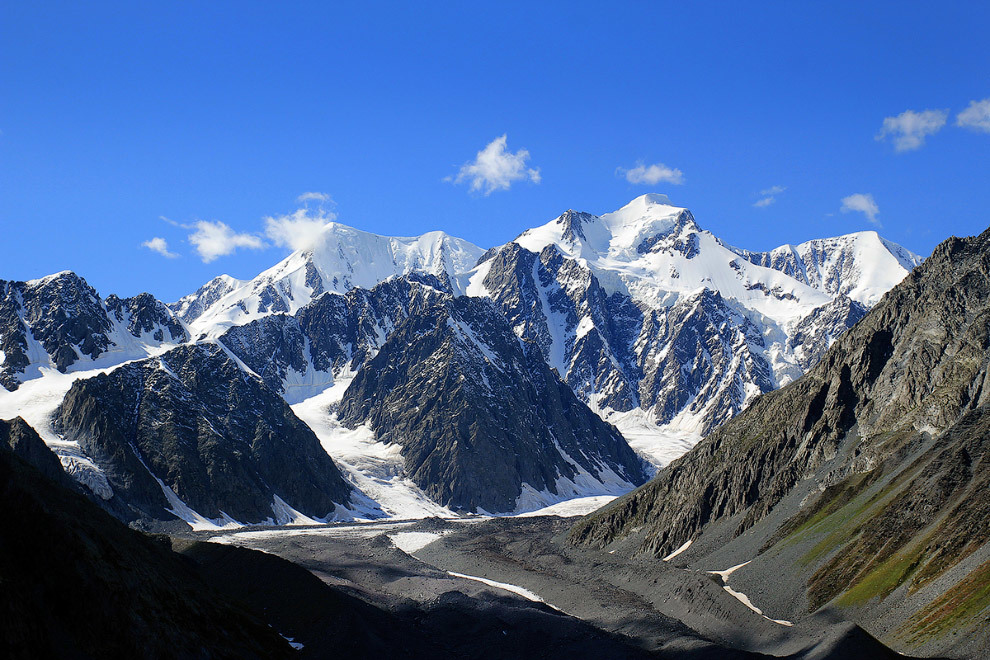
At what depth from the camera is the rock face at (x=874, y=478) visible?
83938 millimetres

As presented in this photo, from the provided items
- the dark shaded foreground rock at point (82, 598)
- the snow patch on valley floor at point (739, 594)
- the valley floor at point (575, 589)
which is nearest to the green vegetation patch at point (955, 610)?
the valley floor at point (575, 589)

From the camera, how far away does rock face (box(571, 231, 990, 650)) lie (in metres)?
83.9

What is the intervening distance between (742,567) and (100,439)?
147 metres

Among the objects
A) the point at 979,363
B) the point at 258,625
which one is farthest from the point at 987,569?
the point at 258,625

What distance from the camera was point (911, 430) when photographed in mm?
118375

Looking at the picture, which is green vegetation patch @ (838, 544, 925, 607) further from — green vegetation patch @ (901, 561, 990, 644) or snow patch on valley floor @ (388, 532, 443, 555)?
snow patch on valley floor @ (388, 532, 443, 555)

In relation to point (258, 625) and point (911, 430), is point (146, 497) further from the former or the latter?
point (911, 430)

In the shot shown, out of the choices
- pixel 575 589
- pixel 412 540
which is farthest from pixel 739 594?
pixel 412 540

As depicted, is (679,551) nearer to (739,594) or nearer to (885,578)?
(739,594)

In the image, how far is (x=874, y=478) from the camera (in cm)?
11356

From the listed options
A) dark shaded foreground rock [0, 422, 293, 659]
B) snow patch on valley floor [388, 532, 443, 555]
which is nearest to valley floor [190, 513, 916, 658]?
snow patch on valley floor [388, 532, 443, 555]

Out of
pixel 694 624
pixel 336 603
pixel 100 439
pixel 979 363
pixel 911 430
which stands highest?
pixel 100 439

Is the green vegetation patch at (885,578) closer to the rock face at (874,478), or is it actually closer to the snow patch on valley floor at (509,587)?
the rock face at (874,478)

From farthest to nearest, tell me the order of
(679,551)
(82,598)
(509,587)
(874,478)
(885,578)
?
(679,551) → (509,587) → (874,478) → (885,578) → (82,598)
